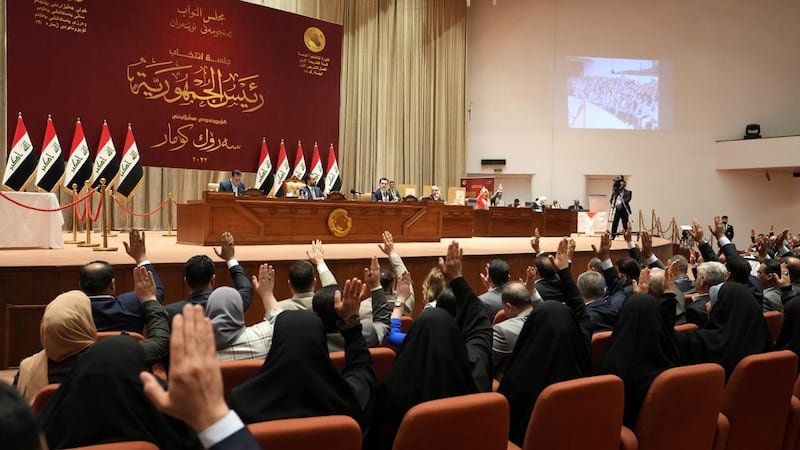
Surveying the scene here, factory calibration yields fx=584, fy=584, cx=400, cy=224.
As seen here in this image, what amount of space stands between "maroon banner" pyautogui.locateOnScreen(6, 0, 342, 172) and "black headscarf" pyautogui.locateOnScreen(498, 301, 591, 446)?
359 inches

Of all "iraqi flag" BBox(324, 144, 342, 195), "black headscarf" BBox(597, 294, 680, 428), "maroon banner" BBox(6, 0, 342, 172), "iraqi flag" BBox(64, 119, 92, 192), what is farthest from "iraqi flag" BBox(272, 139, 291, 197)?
"black headscarf" BBox(597, 294, 680, 428)

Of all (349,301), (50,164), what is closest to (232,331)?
(349,301)

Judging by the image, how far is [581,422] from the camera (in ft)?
6.46

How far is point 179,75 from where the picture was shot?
10508 millimetres

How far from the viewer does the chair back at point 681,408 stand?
2.15 meters

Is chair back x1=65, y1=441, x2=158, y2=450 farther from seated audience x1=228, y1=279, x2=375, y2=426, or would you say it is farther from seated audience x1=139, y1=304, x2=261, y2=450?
seated audience x1=139, y1=304, x2=261, y2=450

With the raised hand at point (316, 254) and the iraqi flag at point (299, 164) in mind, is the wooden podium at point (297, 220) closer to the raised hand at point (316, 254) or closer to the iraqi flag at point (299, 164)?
the iraqi flag at point (299, 164)

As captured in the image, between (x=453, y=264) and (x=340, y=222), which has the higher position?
(x=340, y=222)

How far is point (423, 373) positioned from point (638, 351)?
1010 mm

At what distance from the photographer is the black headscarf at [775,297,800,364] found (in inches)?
115

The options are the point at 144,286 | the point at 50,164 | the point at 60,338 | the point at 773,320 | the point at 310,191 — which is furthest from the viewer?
the point at 310,191

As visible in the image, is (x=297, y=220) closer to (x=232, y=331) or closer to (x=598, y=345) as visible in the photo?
(x=232, y=331)

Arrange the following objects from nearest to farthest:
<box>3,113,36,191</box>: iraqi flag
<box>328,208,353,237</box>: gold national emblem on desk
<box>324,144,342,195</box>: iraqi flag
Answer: <box>3,113,36,191</box>: iraqi flag → <box>328,208,353,237</box>: gold national emblem on desk → <box>324,144,342,195</box>: iraqi flag

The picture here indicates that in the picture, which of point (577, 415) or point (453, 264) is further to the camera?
point (453, 264)
